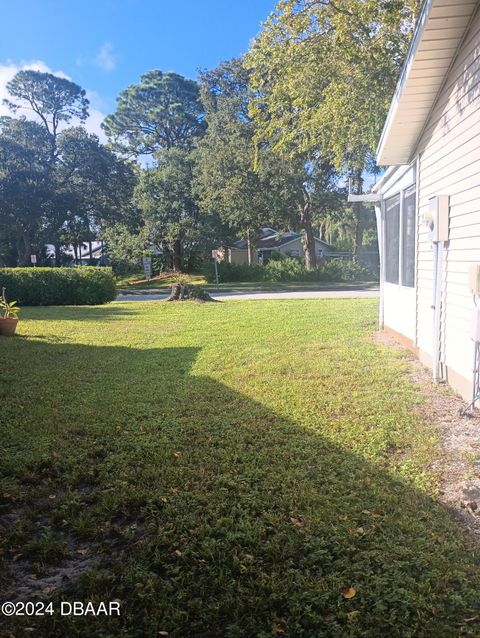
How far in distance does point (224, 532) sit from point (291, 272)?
27948mm

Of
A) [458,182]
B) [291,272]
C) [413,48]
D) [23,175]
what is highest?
[23,175]

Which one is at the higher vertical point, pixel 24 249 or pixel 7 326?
pixel 24 249

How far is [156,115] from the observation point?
1526 inches

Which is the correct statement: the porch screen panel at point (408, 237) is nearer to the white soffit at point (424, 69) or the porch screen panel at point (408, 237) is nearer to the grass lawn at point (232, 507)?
the white soffit at point (424, 69)

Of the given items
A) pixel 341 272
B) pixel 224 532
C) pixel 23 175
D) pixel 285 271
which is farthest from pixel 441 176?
pixel 23 175

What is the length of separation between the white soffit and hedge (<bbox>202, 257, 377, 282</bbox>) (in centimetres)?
2362

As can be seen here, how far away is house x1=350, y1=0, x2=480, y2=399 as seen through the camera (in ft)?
14.0

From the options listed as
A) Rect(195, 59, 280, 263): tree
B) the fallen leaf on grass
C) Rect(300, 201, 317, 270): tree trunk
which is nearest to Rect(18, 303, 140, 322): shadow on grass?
the fallen leaf on grass

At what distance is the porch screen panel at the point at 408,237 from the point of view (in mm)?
6582

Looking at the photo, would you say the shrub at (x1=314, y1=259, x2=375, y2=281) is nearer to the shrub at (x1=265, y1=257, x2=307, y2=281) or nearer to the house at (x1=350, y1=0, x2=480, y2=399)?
the shrub at (x1=265, y1=257, x2=307, y2=281)

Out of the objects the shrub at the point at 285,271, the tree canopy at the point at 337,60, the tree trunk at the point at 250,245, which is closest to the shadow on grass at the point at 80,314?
the tree canopy at the point at 337,60

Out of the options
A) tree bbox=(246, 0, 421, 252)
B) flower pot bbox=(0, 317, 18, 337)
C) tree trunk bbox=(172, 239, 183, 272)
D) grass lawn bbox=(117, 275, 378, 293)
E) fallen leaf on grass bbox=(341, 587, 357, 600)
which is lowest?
grass lawn bbox=(117, 275, 378, 293)

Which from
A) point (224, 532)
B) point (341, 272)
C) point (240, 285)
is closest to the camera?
point (224, 532)

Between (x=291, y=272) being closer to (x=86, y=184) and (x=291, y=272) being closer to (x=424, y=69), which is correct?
(x=86, y=184)
